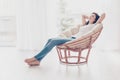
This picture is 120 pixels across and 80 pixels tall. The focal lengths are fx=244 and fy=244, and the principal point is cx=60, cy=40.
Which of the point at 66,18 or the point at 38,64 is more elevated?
the point at 66,18

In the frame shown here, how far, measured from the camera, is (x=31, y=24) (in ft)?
14.5

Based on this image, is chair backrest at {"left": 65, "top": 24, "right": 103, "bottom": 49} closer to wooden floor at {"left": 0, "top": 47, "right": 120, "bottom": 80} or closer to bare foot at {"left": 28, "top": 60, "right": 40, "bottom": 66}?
wooden floor at {"left": 0, "top": 47, "right": 120, "bottom": 80}

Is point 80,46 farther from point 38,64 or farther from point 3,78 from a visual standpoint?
point 3,78

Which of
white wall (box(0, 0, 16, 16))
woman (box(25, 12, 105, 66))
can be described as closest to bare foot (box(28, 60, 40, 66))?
woman (box(25, 12, 105, 66))

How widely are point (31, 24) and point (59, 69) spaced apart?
1597 mm

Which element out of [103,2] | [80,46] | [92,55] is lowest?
[92,55]

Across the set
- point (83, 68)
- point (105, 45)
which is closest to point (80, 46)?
point (83, 68)

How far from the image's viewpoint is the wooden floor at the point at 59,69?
268 cm

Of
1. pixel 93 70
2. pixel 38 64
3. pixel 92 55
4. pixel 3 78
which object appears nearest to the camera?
pixel 3 78

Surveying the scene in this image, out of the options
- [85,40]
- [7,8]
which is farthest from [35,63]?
[7,8]

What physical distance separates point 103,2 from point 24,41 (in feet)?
5.24

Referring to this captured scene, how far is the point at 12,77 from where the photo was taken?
2703mm

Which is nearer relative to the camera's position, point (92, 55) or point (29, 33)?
point (92, 55)

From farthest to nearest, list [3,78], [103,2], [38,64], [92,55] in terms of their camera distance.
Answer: [103,2] < [92,55] < [38,64] < [3,78]
